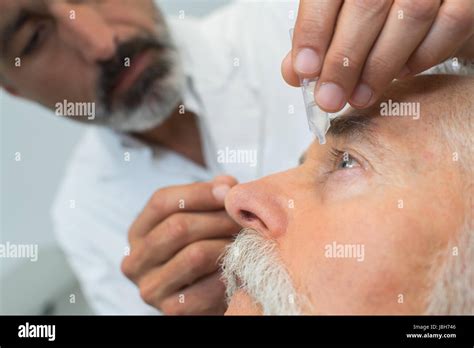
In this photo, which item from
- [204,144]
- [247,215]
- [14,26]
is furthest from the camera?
[204,144]

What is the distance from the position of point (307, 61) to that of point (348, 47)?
42 mm

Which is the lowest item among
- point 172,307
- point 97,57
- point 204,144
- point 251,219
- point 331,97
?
point 172,307

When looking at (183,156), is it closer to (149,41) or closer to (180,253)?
(149,41)

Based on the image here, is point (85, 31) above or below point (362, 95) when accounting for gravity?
above

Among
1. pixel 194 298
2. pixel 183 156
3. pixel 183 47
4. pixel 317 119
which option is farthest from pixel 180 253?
pixel 183 47

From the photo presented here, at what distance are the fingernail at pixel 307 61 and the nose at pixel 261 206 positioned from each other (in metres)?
0.15

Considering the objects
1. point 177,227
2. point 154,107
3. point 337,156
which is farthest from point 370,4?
point 154,107

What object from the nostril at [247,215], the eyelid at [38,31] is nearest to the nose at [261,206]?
the nostril at [247,215]

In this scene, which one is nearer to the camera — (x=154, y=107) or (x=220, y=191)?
(x=220, y=191)

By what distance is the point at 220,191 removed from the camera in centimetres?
78

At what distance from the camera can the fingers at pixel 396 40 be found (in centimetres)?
53

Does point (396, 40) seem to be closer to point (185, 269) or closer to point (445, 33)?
point (445, 33)

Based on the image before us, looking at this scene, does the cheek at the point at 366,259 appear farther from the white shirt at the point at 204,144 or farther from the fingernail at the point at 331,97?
the white shirt at the point at 204,144

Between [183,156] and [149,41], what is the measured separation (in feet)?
0.85
